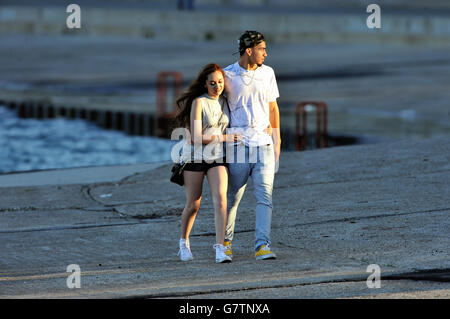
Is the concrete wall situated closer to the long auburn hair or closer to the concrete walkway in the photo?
the concrete walkway

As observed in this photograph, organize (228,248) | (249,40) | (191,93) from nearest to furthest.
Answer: (249,40)
(191,93)
(228,248)

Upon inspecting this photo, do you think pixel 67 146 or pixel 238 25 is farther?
pixel 238 25

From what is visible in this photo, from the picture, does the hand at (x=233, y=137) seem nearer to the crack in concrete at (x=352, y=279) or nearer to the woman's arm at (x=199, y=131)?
the woman's arm at (x=199, y=131)

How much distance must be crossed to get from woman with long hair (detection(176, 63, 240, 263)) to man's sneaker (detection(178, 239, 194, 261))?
10.7 inches

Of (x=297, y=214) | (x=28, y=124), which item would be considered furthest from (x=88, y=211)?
(x=28, y=124)

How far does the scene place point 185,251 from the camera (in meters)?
7.78

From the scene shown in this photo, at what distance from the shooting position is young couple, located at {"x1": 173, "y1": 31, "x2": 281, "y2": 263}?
24.7 feet

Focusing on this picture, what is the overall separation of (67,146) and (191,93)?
11.3 m

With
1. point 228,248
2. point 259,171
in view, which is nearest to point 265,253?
point 228,248

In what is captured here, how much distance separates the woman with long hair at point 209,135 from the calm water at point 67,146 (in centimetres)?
883
